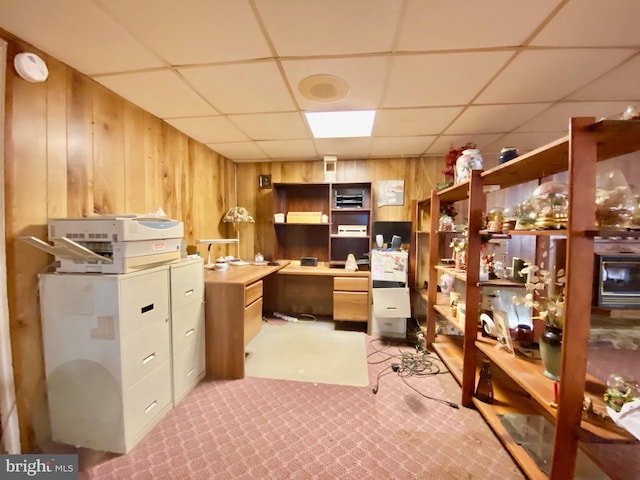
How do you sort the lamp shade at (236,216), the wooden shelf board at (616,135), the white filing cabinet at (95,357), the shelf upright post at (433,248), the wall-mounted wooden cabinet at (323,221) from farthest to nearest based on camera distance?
the wall-mounted wooden cabinet at (323,221) < the lamp shade at (236,216) < the shelf upright post at (433,248) < the white filing cabinet at (95,357) < the wooden shelf board at (616,135)

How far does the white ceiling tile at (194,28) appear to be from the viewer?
3.46 ft

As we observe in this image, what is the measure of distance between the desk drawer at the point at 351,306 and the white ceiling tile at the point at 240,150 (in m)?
1.96

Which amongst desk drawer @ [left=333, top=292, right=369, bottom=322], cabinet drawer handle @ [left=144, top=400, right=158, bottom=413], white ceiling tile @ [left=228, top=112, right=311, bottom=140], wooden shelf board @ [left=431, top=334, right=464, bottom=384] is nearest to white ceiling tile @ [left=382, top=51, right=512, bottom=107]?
white ceiling tile @ [left=228, top=112, right=311, bottom=140]

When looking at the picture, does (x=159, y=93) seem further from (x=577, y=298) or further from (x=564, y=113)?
(x=564, y=113)

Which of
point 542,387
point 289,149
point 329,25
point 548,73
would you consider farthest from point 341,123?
point 542,387

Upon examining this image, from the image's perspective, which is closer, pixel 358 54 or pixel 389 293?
pixel 358 54

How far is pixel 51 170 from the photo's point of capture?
54.4 inches

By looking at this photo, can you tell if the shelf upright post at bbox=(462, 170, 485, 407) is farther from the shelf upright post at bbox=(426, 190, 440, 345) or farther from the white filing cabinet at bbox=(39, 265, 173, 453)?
the white filing cabinet at bbox=(39, 265, 173, 453)

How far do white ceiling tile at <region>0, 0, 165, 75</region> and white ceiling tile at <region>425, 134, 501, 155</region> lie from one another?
2519 mm

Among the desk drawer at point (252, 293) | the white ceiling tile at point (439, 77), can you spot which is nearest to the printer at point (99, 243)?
the desk drawer at point (252, 293)

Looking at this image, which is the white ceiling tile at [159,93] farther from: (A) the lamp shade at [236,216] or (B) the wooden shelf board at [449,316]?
(B) the wooden shelf board at [449,316]

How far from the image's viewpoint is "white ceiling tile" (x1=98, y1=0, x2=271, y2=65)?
1.05m

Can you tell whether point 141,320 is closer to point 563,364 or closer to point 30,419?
point 30,419

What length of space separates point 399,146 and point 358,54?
5.29 ft
